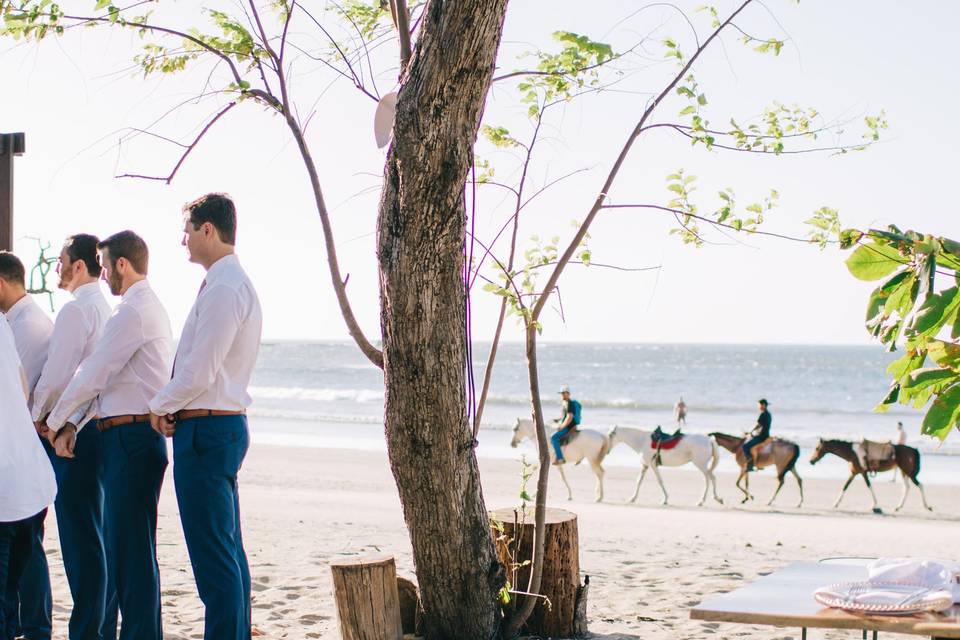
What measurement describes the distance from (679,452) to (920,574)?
41.2ft

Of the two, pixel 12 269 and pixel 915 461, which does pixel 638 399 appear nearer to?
pixel 915 461

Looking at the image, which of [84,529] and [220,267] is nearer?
[220,267]

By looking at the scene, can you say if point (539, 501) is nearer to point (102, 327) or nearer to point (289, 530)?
point (102, 327)

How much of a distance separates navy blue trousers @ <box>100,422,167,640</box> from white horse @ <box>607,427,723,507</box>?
11.4 meters

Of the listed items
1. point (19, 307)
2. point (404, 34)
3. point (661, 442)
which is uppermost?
point (404, 34)

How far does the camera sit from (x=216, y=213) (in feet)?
12.8

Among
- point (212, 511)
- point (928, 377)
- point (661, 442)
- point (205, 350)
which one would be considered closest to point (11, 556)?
point (212, 511)

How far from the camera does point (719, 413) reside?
132 ft

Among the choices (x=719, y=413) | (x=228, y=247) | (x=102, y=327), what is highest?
(x=228, y=247)

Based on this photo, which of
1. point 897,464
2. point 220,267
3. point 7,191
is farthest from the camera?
point 897,464

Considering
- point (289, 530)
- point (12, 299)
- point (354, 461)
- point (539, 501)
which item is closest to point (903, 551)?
point (289, 530)

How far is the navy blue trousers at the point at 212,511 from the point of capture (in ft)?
12.2

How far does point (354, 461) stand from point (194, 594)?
43.7ft

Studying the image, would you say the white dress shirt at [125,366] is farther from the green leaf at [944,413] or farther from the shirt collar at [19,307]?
the green leaf at [944,413]
